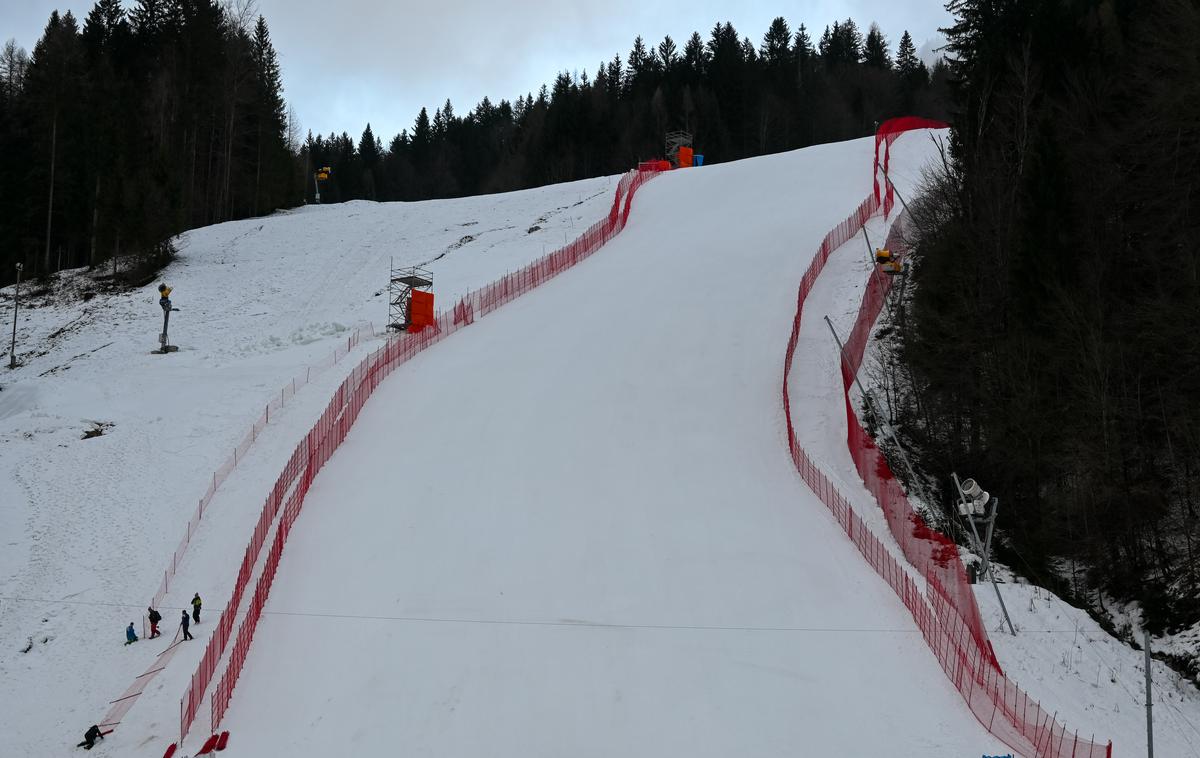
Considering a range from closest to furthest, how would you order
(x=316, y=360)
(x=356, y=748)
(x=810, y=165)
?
1. (x=356, y=748)
2. (x=316, y=360)
3. (x=810, y=165)

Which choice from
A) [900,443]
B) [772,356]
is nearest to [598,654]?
[900,443]

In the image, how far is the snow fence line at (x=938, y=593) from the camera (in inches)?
520

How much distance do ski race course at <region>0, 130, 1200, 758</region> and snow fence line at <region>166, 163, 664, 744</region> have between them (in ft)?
0.59

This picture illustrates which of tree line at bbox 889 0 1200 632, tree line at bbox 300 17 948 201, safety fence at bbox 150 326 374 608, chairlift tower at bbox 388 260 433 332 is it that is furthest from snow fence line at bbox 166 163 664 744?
tree line at bbox 300 17 948 201

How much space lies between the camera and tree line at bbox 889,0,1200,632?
725 inches

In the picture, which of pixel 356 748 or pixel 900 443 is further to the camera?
pixel 900 443

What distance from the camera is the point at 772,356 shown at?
2856cm

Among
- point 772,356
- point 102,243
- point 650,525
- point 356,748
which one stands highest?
point 102,243

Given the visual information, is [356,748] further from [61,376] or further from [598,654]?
[61,376]

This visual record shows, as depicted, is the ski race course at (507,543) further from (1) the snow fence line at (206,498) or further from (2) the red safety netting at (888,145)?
(2) the red safety netting at (888,145)

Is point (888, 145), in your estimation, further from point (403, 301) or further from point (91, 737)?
point (91, 737)

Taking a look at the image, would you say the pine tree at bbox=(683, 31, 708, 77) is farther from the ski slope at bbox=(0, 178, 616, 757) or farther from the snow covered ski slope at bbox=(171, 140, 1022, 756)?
the snow covered ski slope at bbox=(171, 140, 1022, 756)

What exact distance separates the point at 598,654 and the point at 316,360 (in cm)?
2053

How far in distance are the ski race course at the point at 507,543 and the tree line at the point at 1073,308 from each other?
309 centimetres
